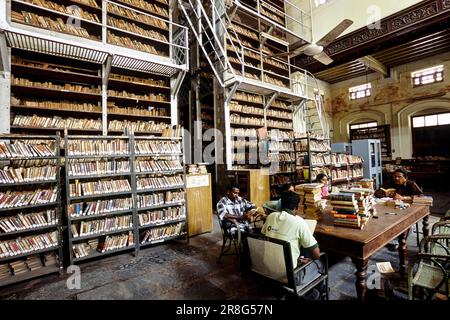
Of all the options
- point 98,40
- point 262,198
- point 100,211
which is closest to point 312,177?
point 262,198

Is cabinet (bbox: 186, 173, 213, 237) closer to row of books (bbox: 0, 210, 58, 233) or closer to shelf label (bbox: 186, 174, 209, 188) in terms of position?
shelf label (bbox: 186, 174, 209, 188)

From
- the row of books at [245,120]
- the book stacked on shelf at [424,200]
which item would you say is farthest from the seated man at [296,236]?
the row of books at [245,120]

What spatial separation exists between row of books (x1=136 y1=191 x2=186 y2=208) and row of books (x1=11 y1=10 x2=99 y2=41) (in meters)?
3.44

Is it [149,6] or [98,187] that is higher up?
[149,6]

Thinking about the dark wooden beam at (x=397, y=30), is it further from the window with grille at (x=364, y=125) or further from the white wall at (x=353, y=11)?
the window with grille at (x=364, y=125)

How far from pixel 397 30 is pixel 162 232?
25.4 ft

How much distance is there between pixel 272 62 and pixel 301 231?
7164 mm

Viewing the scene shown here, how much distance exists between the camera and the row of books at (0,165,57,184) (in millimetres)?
2770

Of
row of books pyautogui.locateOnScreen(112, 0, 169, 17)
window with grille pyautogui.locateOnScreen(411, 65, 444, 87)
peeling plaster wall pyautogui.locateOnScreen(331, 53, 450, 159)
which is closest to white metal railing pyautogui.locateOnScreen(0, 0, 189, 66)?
row of books pyautogui.locateOnScreen(112, 0, 169, 17)

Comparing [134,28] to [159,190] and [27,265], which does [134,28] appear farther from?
[27,265]

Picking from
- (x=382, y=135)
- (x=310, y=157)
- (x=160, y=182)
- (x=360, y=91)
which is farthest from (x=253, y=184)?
(x=360, y=91)

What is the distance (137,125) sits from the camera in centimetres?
515

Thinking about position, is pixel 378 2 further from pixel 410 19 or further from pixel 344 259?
pixel 344 259

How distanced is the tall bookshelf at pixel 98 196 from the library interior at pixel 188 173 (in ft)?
0.07
